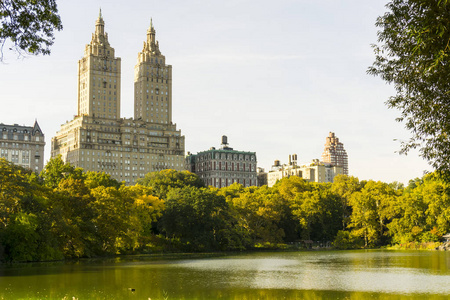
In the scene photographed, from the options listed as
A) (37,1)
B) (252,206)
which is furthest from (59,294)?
(252,206)

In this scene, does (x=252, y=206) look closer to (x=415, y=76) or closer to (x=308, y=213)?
(x=308, y=213)

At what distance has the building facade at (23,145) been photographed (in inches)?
7579

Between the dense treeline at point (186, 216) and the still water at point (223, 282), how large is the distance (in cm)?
760

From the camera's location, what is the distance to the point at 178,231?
89.7m

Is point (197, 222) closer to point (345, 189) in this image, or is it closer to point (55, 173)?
point (55, 173)

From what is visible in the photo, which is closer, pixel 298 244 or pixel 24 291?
pixel 24 291

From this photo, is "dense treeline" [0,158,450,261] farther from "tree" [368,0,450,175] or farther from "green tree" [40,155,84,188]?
"tree" [368,0,450,175]

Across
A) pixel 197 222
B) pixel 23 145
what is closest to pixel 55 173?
pixel 197 222

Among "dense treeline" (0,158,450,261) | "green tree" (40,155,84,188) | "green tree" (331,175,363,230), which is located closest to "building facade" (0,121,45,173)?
"dense treeline" (0,158,450,261)

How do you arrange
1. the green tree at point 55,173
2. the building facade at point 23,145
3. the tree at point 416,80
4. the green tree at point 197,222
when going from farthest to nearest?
the building facade at point 23,145
the green tree at point 197,222
the green tree at point 55,173
the tree at point 416,80

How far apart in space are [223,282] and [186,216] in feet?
157

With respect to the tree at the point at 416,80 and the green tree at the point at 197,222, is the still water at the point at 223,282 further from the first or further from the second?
the green tree at the point at 197,222

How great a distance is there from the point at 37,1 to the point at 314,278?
1282 inches

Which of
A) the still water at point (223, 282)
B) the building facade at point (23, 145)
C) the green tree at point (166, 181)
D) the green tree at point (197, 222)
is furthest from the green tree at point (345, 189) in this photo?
the building facade at point (23, 145)
